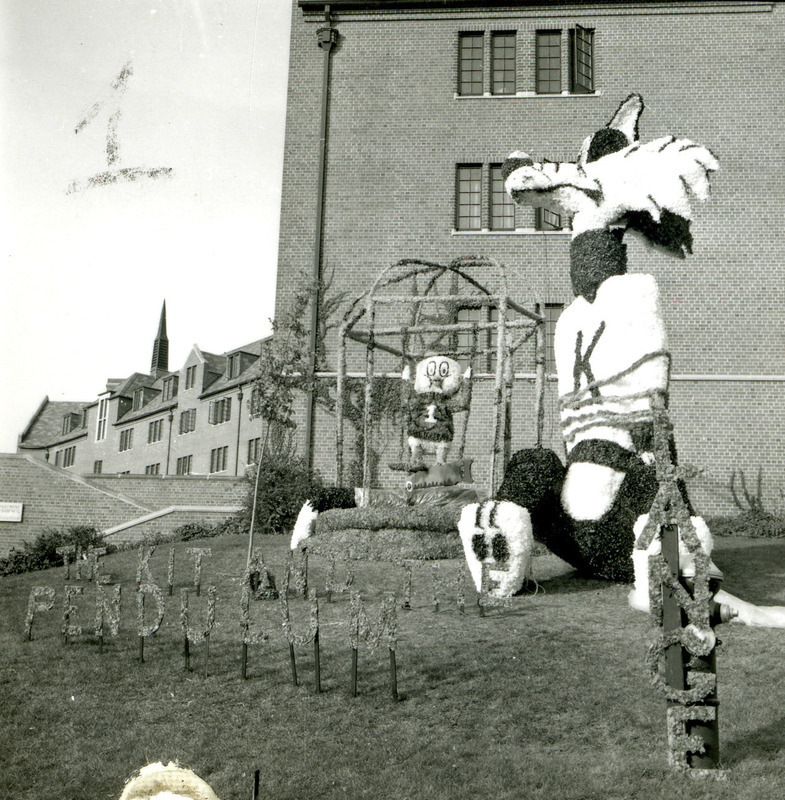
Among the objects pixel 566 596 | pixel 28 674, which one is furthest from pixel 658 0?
pixel 28 674

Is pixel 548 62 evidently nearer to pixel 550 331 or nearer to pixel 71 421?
pixel 550 331

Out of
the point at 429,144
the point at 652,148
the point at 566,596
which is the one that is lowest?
the point at 566,596

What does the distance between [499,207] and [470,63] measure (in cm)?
334

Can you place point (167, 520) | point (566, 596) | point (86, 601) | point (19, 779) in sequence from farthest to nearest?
point (167, 520), point (86, 601), point (566, 596), point (19, 779)

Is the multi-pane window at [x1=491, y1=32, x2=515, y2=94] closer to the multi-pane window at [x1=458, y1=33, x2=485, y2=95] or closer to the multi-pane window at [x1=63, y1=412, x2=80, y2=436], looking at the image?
the multi-pane window at [x1=458, y1=33, x2=485, y2=95]

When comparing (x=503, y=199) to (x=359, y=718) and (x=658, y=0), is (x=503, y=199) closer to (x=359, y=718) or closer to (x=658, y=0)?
(x=658, y=0)

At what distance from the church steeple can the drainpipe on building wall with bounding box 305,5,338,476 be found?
1425 inches

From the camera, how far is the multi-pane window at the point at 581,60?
2127 cm

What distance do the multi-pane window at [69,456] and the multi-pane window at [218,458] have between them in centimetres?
1394

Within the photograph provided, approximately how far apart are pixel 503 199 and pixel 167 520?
388 inches

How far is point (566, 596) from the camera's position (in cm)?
883

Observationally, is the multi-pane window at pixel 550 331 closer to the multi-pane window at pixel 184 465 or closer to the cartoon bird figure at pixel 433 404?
the cartoon bird figure at pixel 433 404

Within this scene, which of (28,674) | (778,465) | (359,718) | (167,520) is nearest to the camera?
(359,718)

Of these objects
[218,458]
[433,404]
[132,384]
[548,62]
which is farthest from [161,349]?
[433,404]
